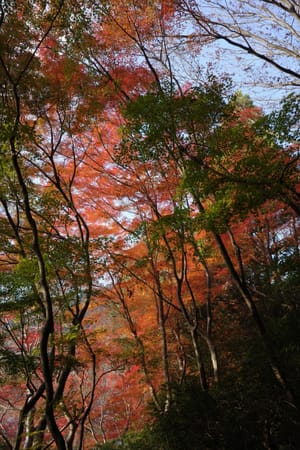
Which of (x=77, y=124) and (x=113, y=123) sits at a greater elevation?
(x=113, y=123)

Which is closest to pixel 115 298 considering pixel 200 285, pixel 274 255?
pixel 200 285

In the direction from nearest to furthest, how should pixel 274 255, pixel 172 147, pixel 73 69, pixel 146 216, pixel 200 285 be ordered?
1. pixel 172 147
2. pixel 73 69
3. pixel 146 216
4. pixel 200 285
5. pixel 274 255

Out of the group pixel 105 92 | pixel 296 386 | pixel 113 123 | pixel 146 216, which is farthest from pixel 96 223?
pixel 296 386

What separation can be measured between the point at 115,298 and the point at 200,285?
317 centimetres

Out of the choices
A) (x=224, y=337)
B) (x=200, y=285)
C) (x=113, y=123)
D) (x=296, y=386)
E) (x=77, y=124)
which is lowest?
(x=296, y=386)

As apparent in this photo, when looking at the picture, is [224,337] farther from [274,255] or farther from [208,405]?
[208,405]

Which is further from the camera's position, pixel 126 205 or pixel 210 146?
pixel 126 205

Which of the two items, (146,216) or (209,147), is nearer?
(209,147)

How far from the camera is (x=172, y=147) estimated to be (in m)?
7.07

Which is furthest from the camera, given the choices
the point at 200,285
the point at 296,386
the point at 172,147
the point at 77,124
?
the point at 200,285

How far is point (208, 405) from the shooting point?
226 inches

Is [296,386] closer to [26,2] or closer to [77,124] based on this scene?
[77,124]

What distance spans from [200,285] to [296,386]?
616 centimetres

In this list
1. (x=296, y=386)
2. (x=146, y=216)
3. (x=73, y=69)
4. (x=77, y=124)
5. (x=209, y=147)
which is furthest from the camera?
(x=146, y=216)
